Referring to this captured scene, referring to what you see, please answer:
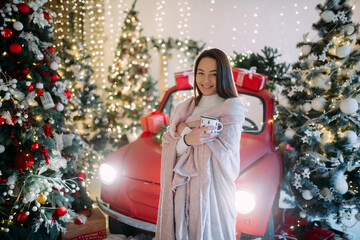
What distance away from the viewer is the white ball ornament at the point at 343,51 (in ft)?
9.52

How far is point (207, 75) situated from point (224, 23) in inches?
153

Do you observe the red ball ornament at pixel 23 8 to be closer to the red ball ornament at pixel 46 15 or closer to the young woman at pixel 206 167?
the red ball ornament at pixel 46 15

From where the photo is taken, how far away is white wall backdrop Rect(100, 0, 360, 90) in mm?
5016

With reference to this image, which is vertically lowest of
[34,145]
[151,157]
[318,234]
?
[318,234]

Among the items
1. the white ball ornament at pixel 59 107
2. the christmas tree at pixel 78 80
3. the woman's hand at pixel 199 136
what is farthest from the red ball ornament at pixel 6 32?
the woman's hand at pixel 199 136

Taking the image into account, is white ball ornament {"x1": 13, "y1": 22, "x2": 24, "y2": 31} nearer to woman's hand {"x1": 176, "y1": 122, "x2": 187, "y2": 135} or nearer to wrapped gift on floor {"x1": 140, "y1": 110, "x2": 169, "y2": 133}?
wrapped gift on floor {"x1": 140, "y1": 110, "x2": 169, "y2": 133}

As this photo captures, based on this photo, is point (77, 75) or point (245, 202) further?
point (77, 75)

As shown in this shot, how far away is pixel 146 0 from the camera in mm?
5848

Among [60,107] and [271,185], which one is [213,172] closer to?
[271,185]

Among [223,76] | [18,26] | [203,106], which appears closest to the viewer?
[223,76]

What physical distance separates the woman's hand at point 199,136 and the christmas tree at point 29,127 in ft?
5.40

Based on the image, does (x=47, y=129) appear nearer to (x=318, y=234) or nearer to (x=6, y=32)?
(x=6, y=32)

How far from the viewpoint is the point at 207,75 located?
6.59ft

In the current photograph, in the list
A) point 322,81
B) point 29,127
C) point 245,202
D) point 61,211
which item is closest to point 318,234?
point 245,202
